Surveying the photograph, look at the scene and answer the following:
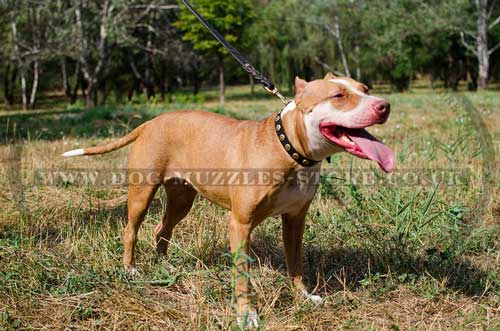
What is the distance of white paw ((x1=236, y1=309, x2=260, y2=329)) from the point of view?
9.53 ft

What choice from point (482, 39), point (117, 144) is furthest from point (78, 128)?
point (482, 39)

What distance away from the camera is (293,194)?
3119mm

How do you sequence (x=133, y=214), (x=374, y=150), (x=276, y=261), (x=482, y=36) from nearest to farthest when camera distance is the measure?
(x=374, y=150), (x=133, y=214), (x=276, y=261), (x=482, y=36)

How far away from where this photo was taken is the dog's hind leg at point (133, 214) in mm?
3830

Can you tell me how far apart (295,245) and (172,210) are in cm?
116

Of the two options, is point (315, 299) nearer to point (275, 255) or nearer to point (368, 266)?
point (368, 266)

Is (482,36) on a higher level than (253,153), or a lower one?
higher

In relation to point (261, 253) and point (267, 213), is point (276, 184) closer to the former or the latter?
point (267, 213)

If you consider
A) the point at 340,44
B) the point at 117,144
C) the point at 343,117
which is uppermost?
the point at 340,44

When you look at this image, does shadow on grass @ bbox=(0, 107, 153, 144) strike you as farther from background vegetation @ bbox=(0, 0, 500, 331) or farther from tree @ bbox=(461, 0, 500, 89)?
tree @ bbox=(461, 0, 500, 89)

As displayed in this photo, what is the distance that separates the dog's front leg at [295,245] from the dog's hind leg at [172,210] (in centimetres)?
96

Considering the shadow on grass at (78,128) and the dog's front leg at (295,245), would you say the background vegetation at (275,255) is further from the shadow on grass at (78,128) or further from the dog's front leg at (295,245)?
the shadow on grass at (78,128)

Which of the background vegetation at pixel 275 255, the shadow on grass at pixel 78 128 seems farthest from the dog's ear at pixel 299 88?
the shadow on grass at pixel 78 128

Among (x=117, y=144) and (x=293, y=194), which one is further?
(x=117, y=144)
